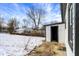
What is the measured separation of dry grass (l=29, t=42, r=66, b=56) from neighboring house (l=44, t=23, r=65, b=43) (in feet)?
0.18

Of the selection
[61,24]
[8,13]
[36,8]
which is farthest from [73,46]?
[8,13]

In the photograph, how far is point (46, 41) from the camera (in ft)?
7.66

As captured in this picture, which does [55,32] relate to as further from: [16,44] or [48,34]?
[16,44]

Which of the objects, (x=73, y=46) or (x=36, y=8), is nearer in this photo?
(x=73, y=46)

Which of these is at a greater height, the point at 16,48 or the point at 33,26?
the point at 33,26

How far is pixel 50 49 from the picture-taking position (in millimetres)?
2330

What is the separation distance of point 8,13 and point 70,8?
30.2 inches

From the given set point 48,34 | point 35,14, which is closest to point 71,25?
point 48,34

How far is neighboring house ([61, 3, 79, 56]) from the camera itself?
7.14 feet

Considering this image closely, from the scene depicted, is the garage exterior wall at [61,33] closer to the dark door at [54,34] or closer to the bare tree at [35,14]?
the dark door at [54,34]

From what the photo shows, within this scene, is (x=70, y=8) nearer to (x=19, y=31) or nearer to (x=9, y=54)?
(x=19, y=31)

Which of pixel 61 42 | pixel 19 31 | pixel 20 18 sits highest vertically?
pixel 20 18

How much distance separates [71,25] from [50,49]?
1.29 ft

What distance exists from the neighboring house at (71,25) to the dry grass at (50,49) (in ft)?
0.25
